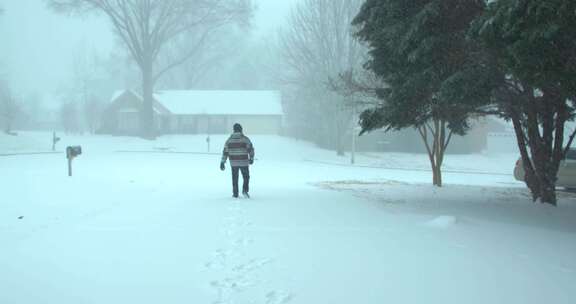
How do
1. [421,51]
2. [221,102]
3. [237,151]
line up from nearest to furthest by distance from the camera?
1. [421,51]
2. [237,151]
3. [221,102]

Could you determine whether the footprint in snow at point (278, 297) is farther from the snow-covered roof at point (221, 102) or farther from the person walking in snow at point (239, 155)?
the snow-covered roof at point (221, 102)

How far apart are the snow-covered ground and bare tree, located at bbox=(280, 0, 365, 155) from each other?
2313 cm

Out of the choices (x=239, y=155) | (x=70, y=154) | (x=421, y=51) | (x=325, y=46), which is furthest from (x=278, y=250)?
(x=325, y=46)

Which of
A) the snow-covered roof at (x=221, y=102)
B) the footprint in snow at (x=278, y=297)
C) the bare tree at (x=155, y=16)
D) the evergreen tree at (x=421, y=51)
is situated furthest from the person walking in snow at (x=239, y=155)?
the snow-covered roof at (x=221, y=102)

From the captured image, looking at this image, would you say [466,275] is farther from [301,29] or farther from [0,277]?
[301,29]

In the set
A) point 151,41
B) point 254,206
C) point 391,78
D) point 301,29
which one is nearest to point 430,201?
point 391,78

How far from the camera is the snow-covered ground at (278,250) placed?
4.48 meters

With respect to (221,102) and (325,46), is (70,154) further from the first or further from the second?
(221,102)

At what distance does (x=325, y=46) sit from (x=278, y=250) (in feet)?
95.0

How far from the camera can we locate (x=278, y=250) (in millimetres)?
5789

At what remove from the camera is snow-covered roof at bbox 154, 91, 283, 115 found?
5262cm

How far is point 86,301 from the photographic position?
4.23 m

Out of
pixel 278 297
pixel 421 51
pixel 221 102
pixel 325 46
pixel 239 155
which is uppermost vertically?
pixel 325 46

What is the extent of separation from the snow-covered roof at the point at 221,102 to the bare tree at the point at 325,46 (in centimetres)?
1868
